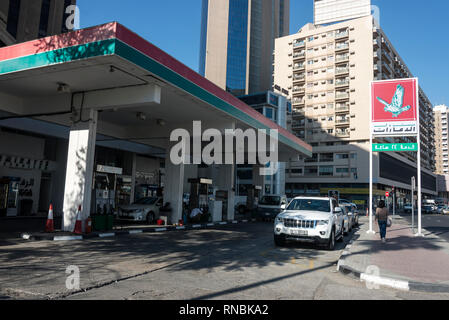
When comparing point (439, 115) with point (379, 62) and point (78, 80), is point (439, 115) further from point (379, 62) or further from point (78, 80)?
point (78, 80)

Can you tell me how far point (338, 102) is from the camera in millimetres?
69312

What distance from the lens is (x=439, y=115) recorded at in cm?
14862

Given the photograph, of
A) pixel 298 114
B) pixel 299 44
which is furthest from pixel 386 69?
pixel 298 114

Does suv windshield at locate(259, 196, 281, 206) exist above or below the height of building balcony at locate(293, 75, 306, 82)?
below

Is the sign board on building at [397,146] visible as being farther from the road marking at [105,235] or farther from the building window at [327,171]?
the building window at [327,171]

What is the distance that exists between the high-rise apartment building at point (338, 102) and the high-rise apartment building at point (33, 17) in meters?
47.7

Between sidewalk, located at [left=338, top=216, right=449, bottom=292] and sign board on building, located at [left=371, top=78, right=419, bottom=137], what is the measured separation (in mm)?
6320

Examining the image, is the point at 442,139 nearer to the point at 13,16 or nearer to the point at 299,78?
the point at 299,78

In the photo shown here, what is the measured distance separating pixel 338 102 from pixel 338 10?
22.5 metres

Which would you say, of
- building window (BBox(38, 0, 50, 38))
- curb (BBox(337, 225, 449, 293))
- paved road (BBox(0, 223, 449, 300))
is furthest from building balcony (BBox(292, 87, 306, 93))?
curb (BBox(337, 225, 449, 293))

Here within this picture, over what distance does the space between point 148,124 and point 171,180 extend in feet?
10.8

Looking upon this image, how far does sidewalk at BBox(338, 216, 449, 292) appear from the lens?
633cm

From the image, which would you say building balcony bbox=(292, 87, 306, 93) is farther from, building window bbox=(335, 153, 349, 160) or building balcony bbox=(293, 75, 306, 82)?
building window bbox=(335, 153, 349, 160)

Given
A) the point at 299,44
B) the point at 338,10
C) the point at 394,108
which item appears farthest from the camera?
the point at 299,44
